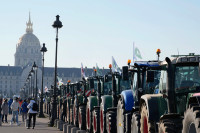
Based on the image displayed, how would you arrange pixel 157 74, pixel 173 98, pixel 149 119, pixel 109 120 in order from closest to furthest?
1. pixel 173 98
2. pixel 149 119
3. pixel 157 74
4. pixel 109 120

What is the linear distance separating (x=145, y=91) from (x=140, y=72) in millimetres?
477

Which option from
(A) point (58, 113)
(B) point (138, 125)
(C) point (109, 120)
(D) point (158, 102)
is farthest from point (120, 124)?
(A) point (58, 113)

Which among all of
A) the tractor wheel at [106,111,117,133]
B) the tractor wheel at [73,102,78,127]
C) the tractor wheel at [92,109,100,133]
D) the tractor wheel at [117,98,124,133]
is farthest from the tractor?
the tractor wheel at [117,98,124,133]

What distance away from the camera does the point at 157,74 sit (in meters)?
11.6

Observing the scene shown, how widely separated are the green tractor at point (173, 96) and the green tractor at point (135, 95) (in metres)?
1.17

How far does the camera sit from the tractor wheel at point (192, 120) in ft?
22.1

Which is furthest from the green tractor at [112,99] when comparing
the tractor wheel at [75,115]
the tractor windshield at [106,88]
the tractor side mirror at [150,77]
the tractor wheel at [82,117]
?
the tractor wheel at [75,115]

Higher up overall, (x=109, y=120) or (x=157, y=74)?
(x=157, y=74)

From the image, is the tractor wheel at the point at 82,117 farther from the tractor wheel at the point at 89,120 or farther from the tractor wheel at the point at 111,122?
the tractor wheel at the point at 111,122

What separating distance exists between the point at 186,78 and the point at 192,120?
2.20 meters

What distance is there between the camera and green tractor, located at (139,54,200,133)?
328 inches

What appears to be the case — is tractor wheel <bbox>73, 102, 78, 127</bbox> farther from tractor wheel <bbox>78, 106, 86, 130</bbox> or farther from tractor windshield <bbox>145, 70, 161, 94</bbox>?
tractor windshield <bbox>145, 70, 161, 94</bbox>

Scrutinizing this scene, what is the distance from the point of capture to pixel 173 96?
28.9 feet

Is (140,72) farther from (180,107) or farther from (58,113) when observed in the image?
(58,113)
